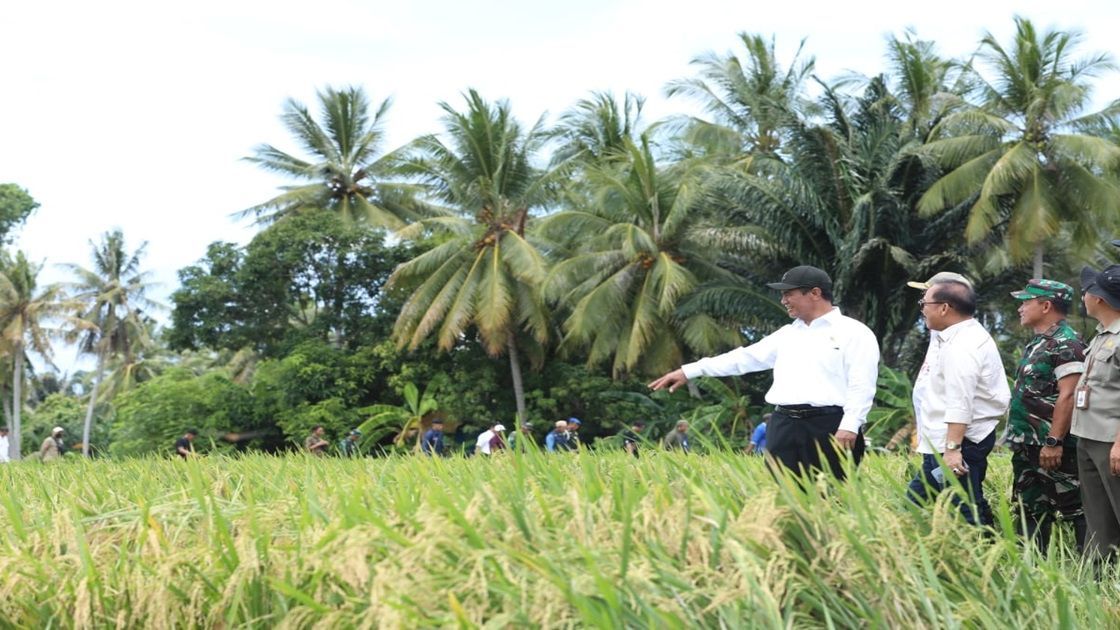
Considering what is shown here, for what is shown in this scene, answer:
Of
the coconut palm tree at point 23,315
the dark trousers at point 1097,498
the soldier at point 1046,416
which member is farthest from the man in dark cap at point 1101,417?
the coconut palm tree at point 23,315

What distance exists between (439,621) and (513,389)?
28.8 m

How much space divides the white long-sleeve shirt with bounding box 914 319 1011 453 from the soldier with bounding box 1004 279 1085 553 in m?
0.36

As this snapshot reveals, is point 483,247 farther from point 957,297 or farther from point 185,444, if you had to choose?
point 957,297

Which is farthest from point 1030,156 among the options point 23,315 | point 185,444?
point 23,315

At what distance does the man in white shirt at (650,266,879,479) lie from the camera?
514 centimetres

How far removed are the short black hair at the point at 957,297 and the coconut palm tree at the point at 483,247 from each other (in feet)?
74.7

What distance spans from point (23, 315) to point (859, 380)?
4545 centimetres

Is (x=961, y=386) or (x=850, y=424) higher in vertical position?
(x=961, y=386)

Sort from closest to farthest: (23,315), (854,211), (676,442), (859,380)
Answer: (859,380), (676,442), (854,211), (23,315)

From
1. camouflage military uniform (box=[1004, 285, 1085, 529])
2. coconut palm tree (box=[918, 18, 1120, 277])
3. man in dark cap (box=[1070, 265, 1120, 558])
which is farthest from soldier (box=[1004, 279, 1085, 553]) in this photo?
coconut palm tree (box=[918, 18, 1120, 277])

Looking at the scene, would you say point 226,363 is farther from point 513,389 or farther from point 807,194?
point 807,194

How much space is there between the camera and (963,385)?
4867 millimetres

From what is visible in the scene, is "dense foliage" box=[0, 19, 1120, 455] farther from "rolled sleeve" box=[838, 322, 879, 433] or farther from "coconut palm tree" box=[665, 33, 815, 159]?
"rolled sleeve" box=[838, 322, 879, 433]

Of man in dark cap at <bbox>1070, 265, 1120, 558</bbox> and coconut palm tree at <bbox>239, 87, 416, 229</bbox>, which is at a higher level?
coconut palm tree at <bbox>239, 87, 416, 229</bbox>
